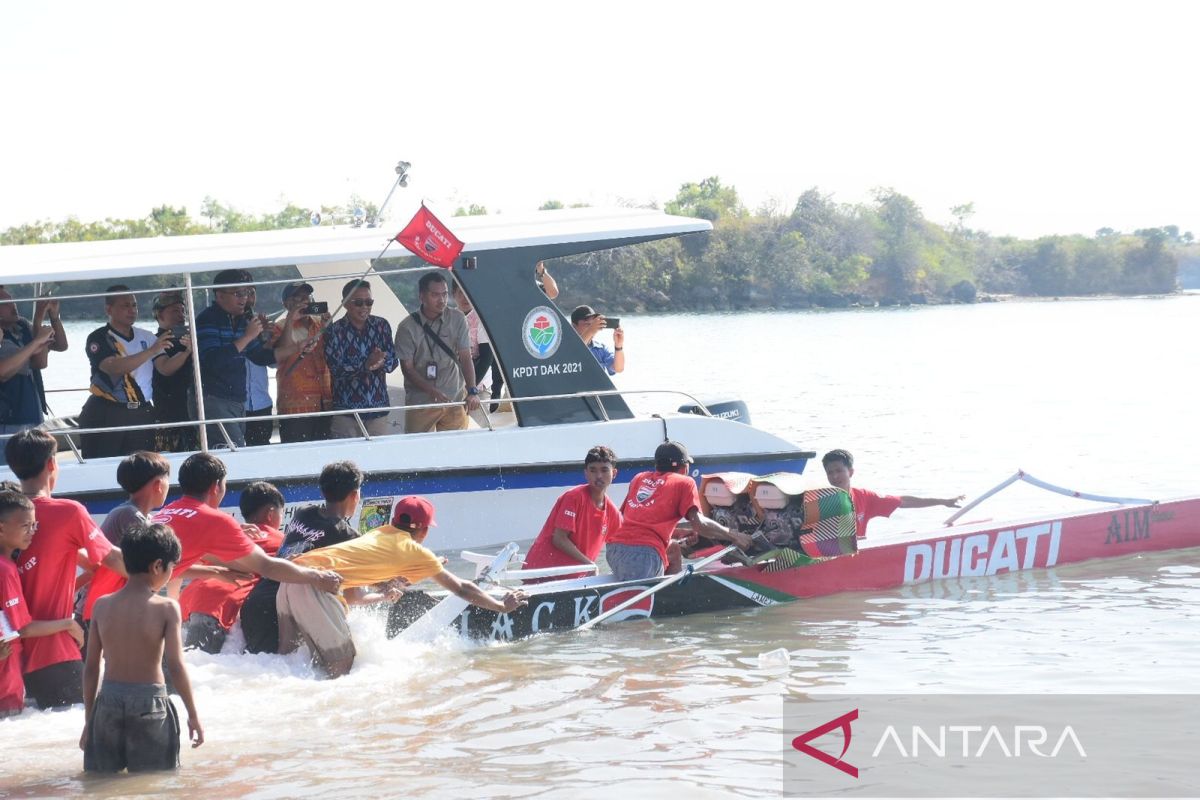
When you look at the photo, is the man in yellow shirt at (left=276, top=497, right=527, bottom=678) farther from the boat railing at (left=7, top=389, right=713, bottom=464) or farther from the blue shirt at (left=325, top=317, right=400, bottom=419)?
the blue shirt at (left=325, top=317, right=400, bottom=419)

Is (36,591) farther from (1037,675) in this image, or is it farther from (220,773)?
(1037,675)

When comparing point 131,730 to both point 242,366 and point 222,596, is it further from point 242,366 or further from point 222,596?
point 242,366

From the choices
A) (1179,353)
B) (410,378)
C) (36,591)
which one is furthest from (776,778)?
(1179,353)

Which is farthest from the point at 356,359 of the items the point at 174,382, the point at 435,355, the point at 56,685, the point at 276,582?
the point at 56,685

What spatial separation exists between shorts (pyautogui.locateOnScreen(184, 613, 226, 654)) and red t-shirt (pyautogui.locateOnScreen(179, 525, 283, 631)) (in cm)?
3

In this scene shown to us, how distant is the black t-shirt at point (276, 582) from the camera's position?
24.7ft

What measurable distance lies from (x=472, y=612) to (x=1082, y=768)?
369cm

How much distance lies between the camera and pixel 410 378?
10602 millimetres

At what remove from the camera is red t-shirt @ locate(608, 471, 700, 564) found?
8.97 m

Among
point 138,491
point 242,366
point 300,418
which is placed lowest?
point 138,491

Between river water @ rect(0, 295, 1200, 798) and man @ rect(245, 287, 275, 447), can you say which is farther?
man @ rect(245, 287, 275, 447)

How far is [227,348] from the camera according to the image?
1001cm

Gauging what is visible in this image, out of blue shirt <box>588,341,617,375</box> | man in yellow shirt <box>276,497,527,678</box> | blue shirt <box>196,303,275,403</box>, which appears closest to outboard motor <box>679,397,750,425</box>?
blue shirt <box>588,341,617,375</box>

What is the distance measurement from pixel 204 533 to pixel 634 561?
3271 mm
